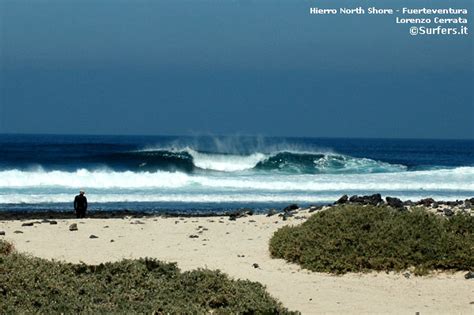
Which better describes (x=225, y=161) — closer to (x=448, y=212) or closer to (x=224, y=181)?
(x=224, y=181)

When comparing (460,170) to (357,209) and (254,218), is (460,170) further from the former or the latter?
(357,209)

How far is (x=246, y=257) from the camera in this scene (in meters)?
13.6

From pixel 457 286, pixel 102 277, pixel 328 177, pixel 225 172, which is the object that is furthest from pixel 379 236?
pixel 225 172

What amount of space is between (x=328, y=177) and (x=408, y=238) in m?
29.6

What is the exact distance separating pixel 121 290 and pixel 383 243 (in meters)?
4.43

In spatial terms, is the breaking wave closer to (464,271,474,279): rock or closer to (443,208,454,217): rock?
(443,208,454,217): rock

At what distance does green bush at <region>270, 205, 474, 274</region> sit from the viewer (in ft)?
39.4

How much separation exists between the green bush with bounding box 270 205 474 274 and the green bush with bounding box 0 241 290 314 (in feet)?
8.37

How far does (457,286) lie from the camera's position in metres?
11.3

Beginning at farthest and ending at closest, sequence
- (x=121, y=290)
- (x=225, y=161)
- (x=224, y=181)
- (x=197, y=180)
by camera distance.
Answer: (x=225, y=161) < (x=197, y=180) < (x=224, y=181) < (x=121, y=290)

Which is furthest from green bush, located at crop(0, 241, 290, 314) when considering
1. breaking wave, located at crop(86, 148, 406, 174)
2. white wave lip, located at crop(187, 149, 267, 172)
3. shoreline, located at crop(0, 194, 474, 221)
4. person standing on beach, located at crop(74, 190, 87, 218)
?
white wave lip, located at crop(187, 149, 267, 172)

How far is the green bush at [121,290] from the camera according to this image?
8.52 m

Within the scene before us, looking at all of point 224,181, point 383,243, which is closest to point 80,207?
point 383,243

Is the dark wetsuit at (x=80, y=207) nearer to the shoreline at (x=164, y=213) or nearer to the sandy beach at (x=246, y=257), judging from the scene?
the shoreline at (x=164, y=213)
